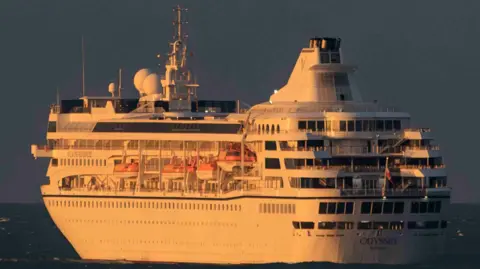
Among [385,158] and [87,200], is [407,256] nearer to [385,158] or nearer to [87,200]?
[385,158]

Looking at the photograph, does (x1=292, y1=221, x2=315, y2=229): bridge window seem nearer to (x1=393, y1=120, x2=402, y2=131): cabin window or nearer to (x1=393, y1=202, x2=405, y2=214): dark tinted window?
(x1=393, y1=202, x2=405, y2=214): dark tinted window

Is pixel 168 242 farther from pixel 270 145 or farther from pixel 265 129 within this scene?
pixel 270 145

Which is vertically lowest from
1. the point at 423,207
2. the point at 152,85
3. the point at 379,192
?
the point at 423,207

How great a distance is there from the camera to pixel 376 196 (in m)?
114

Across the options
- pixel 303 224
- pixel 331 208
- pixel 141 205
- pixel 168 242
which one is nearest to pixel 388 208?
pixel 331 208

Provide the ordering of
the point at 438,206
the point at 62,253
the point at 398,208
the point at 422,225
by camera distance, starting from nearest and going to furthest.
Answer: the point at 398,208
the point at 422,225
the point at 438,206
the point at 62,253

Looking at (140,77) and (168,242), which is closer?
(168,242)

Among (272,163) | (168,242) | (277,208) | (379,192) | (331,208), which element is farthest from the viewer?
(168,242)

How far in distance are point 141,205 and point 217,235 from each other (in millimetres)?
6154

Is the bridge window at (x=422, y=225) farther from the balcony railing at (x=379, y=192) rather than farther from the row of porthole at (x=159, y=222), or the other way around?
the row of porthole at (x=159, y=222)

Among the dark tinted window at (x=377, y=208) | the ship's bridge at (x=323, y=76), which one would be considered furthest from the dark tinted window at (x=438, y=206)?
the ship's bridge at (x=323, y=76)

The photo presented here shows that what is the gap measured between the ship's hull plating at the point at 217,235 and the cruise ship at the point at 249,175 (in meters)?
0.07

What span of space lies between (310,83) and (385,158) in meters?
6.72

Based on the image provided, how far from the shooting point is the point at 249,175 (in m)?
120
